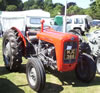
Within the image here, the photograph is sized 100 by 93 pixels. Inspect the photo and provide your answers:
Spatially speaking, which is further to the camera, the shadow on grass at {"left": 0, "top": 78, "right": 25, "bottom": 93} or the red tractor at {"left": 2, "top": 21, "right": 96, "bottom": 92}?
the shadow on grass at {"left": 0, "top": 78, "right": 25, "bottom": 93}

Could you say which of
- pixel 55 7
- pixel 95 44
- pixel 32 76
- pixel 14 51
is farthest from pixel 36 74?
pixel 55 7

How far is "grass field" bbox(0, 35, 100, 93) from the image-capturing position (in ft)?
13.9

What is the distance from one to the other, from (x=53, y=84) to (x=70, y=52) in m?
1.00

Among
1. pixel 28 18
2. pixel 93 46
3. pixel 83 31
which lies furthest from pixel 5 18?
pixel 93 46

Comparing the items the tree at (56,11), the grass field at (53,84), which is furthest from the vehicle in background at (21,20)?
the tree at (56,11)

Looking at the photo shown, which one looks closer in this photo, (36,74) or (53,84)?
(36,74)

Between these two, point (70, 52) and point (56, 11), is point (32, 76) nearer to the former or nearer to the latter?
point (70, 52)

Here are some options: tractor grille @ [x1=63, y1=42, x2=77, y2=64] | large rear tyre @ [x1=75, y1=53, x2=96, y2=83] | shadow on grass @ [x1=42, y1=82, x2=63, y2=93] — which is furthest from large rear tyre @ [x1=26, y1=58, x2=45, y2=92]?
large rear tyre @ [x1=75, y1=53, x2=96, y2=83]

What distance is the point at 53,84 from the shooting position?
15.1 ft

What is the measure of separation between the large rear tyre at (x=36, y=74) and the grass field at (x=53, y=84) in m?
0.18

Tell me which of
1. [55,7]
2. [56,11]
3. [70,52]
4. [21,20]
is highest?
[55,7]

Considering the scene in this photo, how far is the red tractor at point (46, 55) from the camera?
3.97m

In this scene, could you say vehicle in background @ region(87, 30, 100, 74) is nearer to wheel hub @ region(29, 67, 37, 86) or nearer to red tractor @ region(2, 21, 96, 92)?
red tractor @ region(2, 21, 96, 92)

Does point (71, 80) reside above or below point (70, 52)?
below
